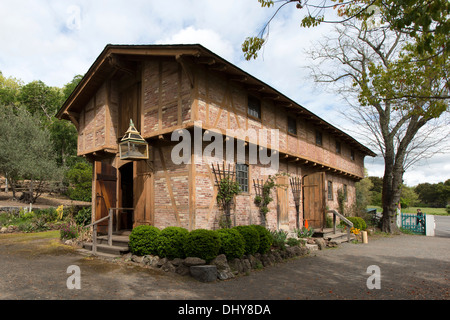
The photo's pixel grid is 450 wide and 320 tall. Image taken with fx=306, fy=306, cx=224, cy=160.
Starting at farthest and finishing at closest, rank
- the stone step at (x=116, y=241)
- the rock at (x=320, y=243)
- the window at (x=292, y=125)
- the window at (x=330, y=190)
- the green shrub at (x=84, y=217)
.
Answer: the window at (x=330, y=190)
the window at (x=292, y=125)
the green shrub at (x=84, y=217)
the rock at (x=320, y=243)
the stone step at (x=116, y=241)

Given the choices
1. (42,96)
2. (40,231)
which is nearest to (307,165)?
(40,231)

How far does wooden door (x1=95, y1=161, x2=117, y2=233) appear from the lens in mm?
11664

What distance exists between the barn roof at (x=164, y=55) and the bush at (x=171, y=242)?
5.15 metres

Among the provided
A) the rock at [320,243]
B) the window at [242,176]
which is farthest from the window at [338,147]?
the window at [242,176]

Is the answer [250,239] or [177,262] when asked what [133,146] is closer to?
[177,262]

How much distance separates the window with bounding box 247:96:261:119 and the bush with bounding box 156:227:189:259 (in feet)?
18.7

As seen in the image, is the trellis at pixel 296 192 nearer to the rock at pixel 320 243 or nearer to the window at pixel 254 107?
the rock at pixel 320 243

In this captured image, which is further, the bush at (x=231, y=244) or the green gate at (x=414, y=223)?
the green gate at (x=414, y=223)

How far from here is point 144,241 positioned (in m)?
9.03

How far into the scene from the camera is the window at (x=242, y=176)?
1153 centimetres

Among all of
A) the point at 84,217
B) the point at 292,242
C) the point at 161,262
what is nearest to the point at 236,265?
the point at 161,262

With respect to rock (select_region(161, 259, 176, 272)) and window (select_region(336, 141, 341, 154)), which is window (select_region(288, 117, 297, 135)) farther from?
rock (select_region(161, 259, 176, 272))

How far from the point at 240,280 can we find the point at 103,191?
6754 mm
